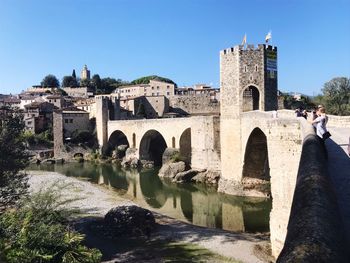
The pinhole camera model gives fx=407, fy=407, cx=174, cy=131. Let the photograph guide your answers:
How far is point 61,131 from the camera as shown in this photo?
5681 cm

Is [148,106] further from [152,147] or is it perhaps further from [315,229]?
[315,229]

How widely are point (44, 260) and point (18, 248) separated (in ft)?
2.83

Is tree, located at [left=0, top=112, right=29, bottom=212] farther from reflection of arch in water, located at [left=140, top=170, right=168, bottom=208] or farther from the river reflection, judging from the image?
reflection of arch in water, located at [left=140, top=170, right=168, bottom=208]

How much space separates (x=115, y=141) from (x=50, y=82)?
66623 millimetres

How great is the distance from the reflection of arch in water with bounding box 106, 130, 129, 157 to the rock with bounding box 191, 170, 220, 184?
2320 centimetres

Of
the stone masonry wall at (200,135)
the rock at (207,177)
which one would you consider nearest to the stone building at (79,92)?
the stone masonry wall at (200,135)

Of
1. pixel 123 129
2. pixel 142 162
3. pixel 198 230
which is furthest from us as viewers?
pixel 123 129

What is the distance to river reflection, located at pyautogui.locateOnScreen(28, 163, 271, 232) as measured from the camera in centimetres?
2291

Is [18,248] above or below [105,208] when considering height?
above

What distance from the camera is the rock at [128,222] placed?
60.4 ft

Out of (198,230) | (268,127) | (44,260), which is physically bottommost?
(198,230)

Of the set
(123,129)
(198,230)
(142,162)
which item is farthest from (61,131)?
(198,230)

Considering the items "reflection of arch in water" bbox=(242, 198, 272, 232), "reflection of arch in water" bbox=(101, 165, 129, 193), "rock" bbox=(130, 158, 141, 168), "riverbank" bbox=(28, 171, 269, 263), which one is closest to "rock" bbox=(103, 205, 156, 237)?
"riverbank" bbox=(28, 171, 269, 263)

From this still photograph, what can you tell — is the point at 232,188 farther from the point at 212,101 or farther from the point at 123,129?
the point at 212,101
